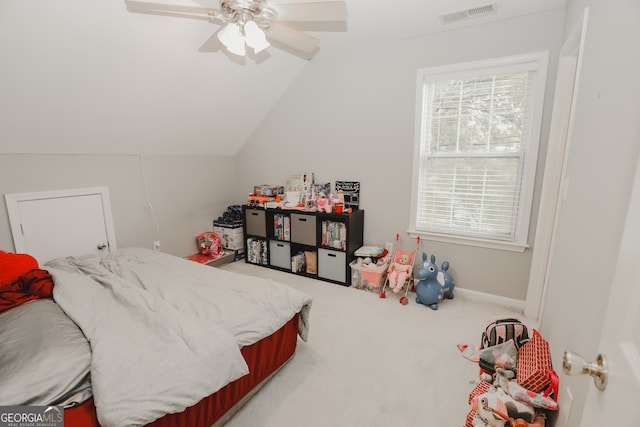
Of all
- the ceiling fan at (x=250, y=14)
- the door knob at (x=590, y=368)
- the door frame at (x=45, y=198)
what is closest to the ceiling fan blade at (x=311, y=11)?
the ceiling fan at (x=250, y=14)

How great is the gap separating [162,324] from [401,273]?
7.02 feet

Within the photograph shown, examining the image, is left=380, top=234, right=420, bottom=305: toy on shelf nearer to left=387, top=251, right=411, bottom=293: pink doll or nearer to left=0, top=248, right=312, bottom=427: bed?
left=387, top=251, right=411, bottom=293: pink doll

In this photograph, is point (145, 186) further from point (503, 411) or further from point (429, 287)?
point (503, 411)

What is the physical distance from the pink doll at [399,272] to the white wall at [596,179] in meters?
1.28

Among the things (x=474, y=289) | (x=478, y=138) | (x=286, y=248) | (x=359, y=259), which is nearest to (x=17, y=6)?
(x=286, y=248)

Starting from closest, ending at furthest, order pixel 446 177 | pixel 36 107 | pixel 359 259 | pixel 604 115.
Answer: pixel 604 115, pixel 36 107, pixel 446 177, pixel 359 259

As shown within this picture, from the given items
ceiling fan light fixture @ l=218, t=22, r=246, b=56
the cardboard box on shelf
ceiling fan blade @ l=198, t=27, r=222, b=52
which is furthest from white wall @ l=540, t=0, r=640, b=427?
the cardboard box on shelf

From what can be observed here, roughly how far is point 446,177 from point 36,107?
3.42 m

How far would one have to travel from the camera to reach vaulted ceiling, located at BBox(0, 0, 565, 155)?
6.09ft

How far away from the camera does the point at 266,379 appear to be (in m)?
1.83

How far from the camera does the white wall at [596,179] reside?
944 mm

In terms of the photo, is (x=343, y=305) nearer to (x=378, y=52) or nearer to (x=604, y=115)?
(x=604, y=115)

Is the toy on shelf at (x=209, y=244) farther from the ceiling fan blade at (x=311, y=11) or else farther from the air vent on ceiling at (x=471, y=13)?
the air vent on ceiling at (x=471, y=13)

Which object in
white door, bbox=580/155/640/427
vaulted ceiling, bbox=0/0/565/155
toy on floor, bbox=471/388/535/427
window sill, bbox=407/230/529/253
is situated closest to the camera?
white door, bbox=580/155/640/427
